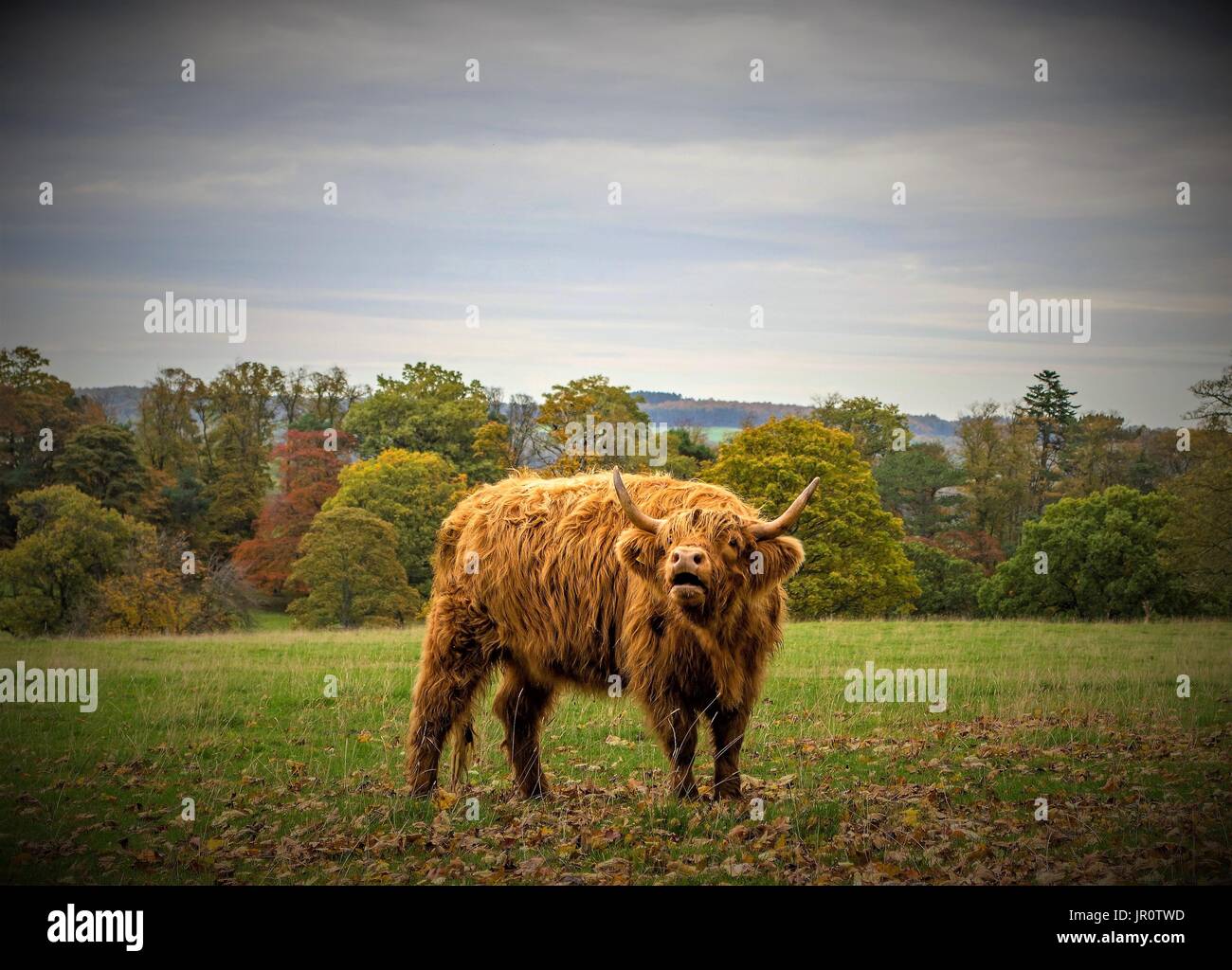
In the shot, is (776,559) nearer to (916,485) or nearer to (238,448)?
(916,485)

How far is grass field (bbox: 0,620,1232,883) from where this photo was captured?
680 centimetres

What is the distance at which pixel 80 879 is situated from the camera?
682 cm

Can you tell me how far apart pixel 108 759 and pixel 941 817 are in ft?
24.8

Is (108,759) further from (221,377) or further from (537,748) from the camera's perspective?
(221,377)

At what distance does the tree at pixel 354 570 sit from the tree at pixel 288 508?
534 cm

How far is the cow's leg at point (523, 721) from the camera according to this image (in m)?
8.64

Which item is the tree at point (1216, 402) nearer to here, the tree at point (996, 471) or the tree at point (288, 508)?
the tree at point (996, 471)

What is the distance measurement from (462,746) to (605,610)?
181 cm

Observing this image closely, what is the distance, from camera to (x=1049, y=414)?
1971 inches

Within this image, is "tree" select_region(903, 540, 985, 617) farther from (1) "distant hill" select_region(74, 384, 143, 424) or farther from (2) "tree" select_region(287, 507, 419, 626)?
(1) "distant hill" select_region(74, 384, 143, 424)

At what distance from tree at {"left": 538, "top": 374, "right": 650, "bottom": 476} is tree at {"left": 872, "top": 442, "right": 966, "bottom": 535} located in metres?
11.6

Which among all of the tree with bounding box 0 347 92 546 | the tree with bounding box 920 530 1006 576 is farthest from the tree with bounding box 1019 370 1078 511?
the tree with bounding box 0 347 92 546

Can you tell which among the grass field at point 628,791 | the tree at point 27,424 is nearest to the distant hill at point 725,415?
the tree at point 27,424

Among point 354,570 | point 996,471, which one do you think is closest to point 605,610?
point 354,570
